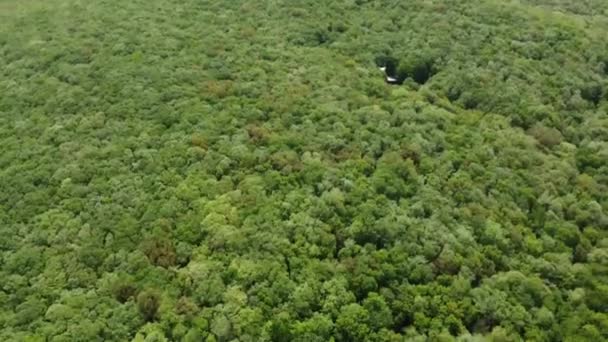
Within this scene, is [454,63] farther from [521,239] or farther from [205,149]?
[205,149]

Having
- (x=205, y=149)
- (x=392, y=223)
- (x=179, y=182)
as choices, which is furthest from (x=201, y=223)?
(x=392, y=223)

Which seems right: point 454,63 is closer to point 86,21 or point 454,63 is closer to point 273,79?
point 273,79

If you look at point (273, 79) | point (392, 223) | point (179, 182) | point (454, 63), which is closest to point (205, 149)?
point (179, 182)

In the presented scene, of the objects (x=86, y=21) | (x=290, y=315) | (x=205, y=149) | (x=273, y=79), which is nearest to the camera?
(x=290, y=315)

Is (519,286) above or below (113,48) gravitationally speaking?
below

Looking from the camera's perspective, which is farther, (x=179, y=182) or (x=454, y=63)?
(x=454, y=63)

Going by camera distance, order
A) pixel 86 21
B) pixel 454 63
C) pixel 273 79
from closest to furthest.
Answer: pixel 273 79
pixel 454 63
pixel 86 21
